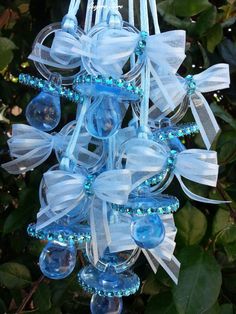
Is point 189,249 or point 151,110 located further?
point 189,249

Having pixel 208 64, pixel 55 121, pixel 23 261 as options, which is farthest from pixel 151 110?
pixel 23 261

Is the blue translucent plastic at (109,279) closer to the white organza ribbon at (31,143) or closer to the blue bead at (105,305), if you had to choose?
the blue bead at (105,305)

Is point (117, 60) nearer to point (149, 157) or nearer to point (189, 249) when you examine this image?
point (149, 157)

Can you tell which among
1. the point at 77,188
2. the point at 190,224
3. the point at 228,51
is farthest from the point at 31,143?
the point at 228,51

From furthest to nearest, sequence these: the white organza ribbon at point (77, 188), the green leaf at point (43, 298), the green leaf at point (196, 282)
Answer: the green leaf at point (43, 298) → the green leaf at point (196, 282) → the white organza ribbon at point (77, 188)

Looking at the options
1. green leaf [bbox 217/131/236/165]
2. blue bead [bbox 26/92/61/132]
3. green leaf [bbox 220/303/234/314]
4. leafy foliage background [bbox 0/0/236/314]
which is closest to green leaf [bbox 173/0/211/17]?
leafy foliage background [bbox 0/0/236/314]

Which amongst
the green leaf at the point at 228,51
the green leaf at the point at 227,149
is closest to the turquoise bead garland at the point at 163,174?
the green leaf at the point at 227,149

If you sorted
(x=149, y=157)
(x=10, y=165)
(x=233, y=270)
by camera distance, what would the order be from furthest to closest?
1. (x=233, y=270)
2. (x=10, y=165)
3. (x=149, y=157)

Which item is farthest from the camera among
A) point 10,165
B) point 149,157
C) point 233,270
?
point 233,270

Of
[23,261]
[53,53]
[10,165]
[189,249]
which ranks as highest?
Result: [53,53]
